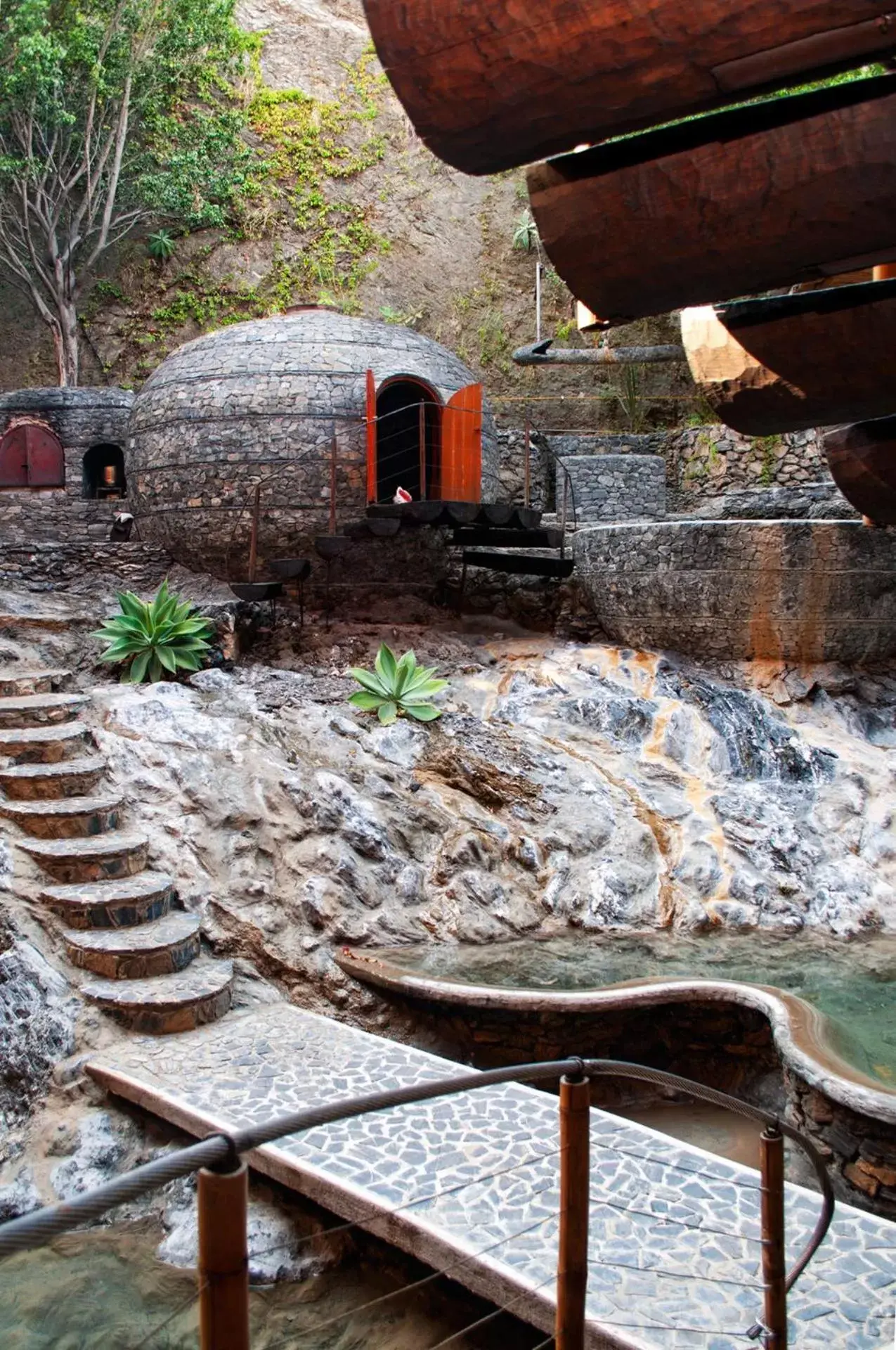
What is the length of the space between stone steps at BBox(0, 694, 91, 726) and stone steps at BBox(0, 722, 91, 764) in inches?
7.6

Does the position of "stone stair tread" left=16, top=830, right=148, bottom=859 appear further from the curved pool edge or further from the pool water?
the pool water

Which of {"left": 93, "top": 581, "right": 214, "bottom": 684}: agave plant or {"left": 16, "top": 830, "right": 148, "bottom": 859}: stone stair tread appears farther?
{"left": 93, "top": 581, "right": 214, "bottom": 684}: agave plant

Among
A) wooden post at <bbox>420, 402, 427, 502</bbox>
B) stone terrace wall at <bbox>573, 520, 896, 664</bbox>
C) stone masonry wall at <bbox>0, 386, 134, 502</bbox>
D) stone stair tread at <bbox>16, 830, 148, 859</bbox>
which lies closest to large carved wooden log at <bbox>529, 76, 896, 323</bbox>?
stone stair tread at <bbox>16, 830, 148, 859</bbox>

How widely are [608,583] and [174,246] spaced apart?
45.9ft

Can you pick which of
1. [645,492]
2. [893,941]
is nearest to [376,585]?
[645,492]

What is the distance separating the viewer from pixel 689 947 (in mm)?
7703

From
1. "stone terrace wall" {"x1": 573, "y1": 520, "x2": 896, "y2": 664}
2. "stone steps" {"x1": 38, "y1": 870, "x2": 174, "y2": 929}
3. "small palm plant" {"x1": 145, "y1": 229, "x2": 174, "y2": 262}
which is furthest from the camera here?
"small palm plant" {"x1": 145, "y1": 229, "x2": 174, "y2": 262}

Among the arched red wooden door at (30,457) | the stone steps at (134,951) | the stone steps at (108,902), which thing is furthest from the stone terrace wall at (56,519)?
the stone steps at (134,951)

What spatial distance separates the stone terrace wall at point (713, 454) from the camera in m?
15.2

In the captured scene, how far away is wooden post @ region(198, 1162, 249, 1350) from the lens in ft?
5.12

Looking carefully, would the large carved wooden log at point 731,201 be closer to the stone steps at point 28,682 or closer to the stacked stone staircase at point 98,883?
the stacked stone staircase at point 98,883

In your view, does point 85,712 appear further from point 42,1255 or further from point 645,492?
point 645,492

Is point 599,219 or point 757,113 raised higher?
point 757,113

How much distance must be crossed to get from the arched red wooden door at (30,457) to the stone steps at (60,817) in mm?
8771
